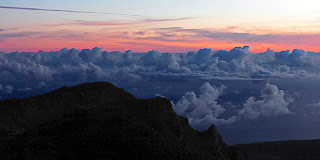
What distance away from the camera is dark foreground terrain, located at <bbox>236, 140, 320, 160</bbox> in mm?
99625

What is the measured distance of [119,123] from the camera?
4028 cm

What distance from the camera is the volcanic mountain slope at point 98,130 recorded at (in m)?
34.2

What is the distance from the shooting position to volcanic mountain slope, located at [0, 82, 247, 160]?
112 ft

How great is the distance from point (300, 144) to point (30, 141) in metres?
103

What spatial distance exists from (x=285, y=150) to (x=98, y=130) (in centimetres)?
8846

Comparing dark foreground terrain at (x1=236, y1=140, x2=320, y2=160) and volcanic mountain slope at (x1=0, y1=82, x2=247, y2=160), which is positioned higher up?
volcanic mountain slope at (x1=0, y1=82, x2=247, y2=160)

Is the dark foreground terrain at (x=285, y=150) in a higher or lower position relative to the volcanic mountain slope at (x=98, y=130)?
lower

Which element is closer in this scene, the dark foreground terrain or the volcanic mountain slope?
the volcanic mountain slope

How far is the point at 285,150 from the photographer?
108125 mm

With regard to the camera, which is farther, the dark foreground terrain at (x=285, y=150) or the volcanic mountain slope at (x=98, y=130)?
the dark foreground terrain at (x=285, y=150)

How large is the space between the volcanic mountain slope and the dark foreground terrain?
54.9m

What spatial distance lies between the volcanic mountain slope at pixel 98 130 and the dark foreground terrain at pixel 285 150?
5495 cm

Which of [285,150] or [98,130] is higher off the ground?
[98,130]

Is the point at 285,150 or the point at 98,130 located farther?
the point at 285,150
